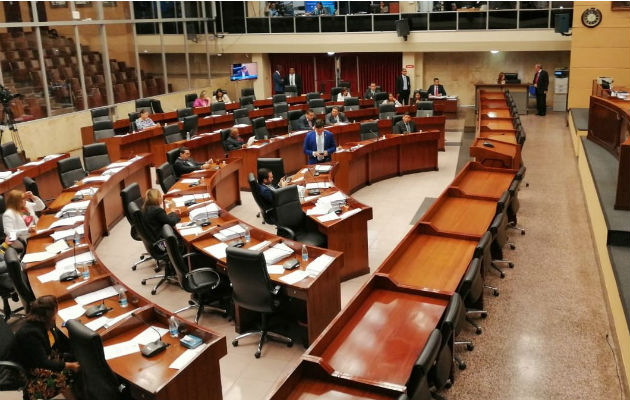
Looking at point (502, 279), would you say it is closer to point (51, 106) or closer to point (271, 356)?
point (271, 356)

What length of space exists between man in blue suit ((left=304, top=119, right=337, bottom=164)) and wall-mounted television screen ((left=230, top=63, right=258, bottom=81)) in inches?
385

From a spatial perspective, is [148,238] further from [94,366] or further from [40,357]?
[94,366]

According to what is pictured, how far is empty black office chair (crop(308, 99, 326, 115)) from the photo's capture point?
1520cm

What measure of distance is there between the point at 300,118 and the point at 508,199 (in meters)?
6.40

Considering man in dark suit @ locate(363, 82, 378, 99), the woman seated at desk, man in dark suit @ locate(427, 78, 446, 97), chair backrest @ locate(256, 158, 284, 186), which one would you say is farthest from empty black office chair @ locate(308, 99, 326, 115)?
the woman seated at desk

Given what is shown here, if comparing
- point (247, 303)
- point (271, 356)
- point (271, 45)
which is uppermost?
point (271, 45)

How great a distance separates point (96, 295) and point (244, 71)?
51.6 ft

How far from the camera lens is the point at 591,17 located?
630 inches

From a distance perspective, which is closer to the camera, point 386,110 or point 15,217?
point 15,217

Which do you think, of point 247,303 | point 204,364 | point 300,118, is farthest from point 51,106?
point 204,364

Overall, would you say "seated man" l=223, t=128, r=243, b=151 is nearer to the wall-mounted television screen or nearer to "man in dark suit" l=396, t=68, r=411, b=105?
"man in dark suit" l=396, t=68, r=411, b=105

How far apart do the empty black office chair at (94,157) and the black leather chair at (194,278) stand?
14.7 feet

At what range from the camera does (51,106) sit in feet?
46.2

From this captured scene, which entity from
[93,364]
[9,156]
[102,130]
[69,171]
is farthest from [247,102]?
[93,364]
